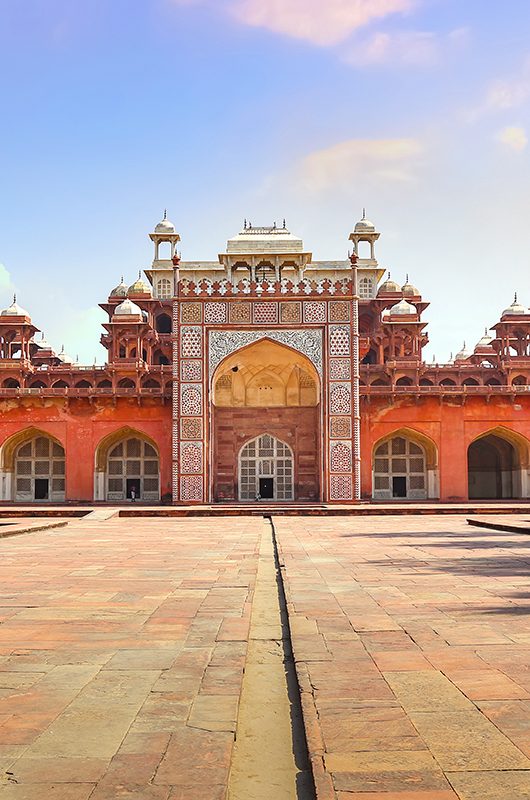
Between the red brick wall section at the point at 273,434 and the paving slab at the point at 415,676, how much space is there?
15549 millimetres

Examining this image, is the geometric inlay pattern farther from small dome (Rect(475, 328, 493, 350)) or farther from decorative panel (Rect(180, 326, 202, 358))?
small dome (Rect(475, 328, 493, 350))

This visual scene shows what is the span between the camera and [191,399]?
20547 mm

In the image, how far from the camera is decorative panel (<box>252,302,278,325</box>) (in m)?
20.7

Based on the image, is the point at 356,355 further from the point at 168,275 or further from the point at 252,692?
the point at 252,692

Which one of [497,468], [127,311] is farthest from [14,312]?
[497,468]

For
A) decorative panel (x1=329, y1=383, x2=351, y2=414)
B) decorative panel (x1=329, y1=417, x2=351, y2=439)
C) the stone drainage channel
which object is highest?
decorative panel (x1=329, y1=383, x2=351, y2=414)

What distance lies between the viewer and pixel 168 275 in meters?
28.6

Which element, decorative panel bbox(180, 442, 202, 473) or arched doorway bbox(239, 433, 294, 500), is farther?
arched doorway bbox(239, 433, 294, 500)

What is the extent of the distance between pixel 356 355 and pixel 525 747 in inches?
732

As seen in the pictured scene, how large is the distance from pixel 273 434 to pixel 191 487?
326 cm

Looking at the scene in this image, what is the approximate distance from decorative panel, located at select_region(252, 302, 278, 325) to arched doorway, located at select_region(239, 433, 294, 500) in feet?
11.6

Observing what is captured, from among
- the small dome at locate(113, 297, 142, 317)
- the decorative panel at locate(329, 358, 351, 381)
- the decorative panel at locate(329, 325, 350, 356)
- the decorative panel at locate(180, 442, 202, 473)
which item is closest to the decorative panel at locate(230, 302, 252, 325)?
the decorative panel at locate(329, 325, 350, 356)

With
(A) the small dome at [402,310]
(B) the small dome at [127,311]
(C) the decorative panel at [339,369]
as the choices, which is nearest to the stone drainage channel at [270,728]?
(C) the decorative panel at [339,369]

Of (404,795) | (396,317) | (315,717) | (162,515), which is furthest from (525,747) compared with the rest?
(396,317)
